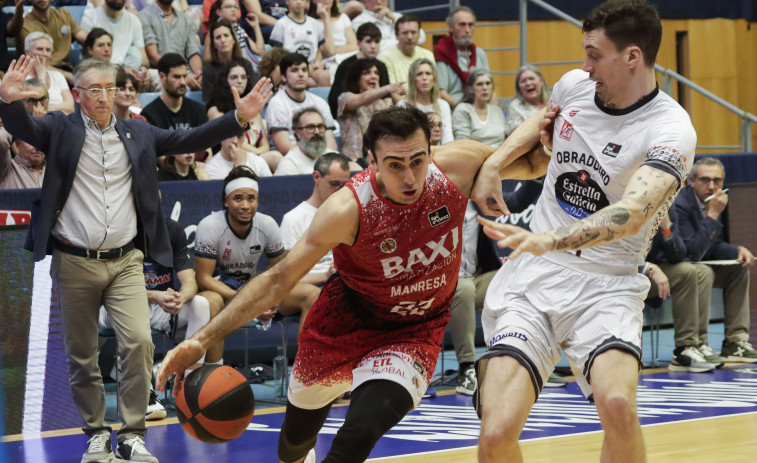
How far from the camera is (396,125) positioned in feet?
14.1

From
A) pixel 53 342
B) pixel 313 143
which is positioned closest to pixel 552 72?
pixel 313 143

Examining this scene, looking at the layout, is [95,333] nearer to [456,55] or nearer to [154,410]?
[154,410]

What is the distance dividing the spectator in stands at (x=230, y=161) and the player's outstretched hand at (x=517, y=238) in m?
6.03

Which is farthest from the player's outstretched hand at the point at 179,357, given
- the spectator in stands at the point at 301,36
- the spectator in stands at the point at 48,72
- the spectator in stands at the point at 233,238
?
the spectator in stands at the point at 301,36

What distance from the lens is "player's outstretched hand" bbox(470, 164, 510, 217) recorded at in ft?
14.5

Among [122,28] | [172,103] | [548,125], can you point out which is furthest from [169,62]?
[548,125]

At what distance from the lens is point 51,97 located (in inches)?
372

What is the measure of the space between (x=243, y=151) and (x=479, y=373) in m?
5.40

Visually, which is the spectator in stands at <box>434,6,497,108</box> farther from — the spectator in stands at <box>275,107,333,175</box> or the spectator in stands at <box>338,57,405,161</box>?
the spectator in stands at <box>275,107,333,175</box>

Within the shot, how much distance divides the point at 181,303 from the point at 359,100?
317 centimetres

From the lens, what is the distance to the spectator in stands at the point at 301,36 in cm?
1162

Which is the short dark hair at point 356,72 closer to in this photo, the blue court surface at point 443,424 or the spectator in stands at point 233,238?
the spectator in stands at point 233,238

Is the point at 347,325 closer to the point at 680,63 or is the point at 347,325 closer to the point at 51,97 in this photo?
the point at 51,97

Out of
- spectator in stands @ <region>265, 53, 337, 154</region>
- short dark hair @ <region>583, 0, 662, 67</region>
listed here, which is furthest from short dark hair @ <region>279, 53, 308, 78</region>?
short dark hair @ <region>583, 0, 662, 67</region>
